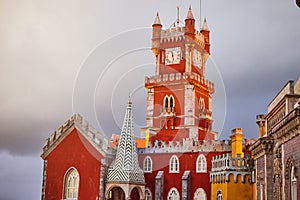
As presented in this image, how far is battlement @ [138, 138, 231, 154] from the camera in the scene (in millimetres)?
34312

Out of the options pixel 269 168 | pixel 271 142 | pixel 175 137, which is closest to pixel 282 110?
pixel 271 142

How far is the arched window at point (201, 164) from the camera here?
113 feet

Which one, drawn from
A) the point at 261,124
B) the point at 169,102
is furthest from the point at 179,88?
the point at 261,124

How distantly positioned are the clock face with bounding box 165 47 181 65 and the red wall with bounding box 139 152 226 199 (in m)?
11.3

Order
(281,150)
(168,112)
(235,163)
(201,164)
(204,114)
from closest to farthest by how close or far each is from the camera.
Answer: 1. (281,150)
2. (235,163)
3. (201,164)
4. (168,112)
5. (204,114)

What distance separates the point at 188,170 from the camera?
3478 centimetres

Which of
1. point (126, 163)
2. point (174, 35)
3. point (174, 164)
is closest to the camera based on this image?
point (126, 163)

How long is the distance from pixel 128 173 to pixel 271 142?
12937mm

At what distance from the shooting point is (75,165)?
34250 mm

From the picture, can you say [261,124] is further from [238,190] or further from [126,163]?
[126,163]

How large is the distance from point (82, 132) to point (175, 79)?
1172 centimetres

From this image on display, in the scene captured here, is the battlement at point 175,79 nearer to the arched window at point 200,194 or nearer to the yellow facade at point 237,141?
the yellow facade at point 237,141

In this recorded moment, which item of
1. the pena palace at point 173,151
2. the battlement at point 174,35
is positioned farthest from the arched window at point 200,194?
the battlement at point 174,35

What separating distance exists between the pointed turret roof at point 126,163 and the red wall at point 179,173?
2.54 metres
